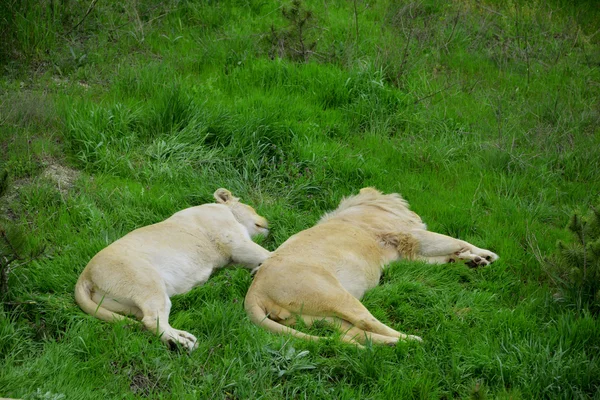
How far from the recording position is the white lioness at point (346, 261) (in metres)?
5.62

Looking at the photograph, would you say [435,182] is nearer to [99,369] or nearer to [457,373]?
[457,373]

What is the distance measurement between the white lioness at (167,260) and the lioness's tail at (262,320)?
0.52m

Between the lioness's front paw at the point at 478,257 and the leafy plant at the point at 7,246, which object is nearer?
the leafy plant at the point at 7,246

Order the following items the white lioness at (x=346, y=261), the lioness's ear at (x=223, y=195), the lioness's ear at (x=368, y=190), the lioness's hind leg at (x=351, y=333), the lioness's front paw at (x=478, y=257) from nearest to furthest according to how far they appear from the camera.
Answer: the lioness's hind leg at (x=351, y=333)
the white lioness at (x=346, y=261)
the lioness's front paw at (x=478, y=257)
the lioness's ear at (x=223, y=195)
the lioness's ear at (x=368, y=190)

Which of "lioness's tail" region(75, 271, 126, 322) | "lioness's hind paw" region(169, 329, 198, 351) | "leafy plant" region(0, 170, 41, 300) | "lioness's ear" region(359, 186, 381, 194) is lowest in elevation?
"lioness's ear" region(359, 186, 381, 194)

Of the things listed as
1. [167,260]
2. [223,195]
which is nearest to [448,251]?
[223,195]

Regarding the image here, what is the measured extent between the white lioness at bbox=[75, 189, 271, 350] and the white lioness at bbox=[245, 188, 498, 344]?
1.81ft

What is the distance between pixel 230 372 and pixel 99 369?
0.84 meters

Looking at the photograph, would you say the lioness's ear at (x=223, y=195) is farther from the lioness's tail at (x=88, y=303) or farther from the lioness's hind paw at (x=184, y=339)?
the lioness's hind paw at (x=184, y=339)

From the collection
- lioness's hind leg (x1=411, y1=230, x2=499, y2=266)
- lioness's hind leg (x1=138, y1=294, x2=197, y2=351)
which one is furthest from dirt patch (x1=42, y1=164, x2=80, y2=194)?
lioness's hind leg (x1=411, y1=230, x2=499, y2=266)

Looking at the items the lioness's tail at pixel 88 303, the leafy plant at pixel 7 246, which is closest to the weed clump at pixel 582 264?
the lioness's tail at pixel 88 303

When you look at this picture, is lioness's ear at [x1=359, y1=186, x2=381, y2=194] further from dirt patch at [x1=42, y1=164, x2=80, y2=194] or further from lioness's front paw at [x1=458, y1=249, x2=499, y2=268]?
dirt patch at [x1=42, y1=164, x2=80, y2=194]

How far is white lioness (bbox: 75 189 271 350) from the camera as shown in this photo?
560cm

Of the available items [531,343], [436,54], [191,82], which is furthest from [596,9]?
[531,343]
